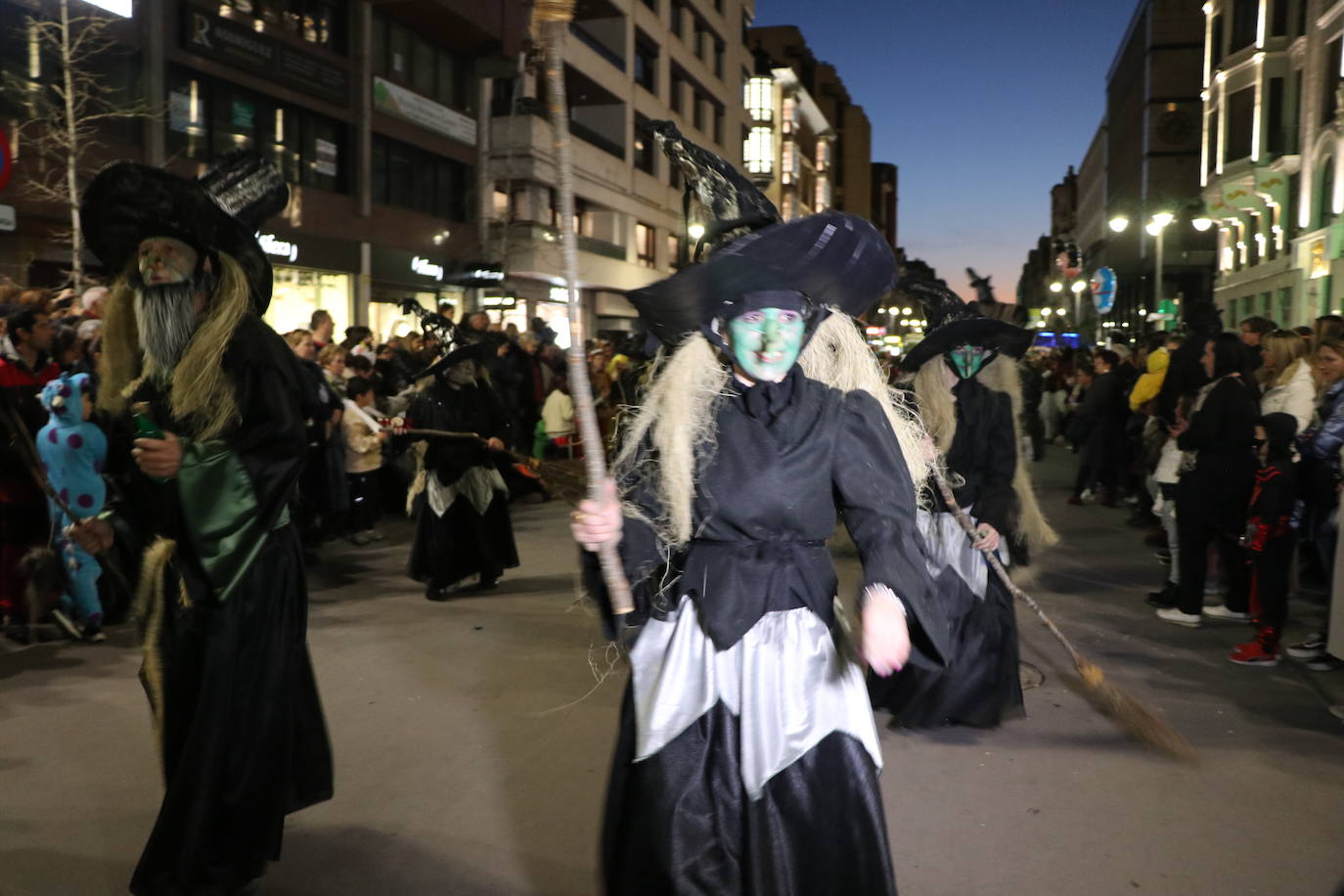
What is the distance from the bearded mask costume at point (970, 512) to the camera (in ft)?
16.9

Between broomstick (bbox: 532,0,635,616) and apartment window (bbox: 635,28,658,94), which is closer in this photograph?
broomstick (bbox: 532,0,635,616)

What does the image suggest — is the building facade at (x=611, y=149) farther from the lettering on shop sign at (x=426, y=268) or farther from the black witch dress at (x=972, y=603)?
the black witch dress at (x=972, y=603)

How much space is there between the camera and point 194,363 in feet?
11.3

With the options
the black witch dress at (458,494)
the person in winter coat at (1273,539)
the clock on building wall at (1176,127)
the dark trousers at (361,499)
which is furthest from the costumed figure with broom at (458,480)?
the clock on building wall at (1176,127)

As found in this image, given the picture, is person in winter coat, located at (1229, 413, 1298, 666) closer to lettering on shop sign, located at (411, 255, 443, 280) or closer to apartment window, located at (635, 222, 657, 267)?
lettering on shop sign, located at (411, 255, 443, 280)

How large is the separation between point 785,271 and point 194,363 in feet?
6.19

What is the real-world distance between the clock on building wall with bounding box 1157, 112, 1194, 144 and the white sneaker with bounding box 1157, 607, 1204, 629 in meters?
50.6

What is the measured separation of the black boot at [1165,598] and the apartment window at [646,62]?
3059 cm

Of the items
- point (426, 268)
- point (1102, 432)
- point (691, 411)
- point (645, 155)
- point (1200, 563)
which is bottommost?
point (1200, 563)

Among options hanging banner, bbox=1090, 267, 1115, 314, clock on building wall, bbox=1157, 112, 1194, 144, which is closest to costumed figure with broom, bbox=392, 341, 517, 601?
hanging banner, bbox=1090, 267, 1115, 314

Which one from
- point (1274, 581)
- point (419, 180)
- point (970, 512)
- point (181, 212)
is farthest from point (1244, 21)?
point (181, 212)

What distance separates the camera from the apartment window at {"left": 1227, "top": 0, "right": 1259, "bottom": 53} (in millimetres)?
31859

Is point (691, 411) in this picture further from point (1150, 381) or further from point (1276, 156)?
point (1276, 156)

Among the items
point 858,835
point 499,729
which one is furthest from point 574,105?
point 858,835
